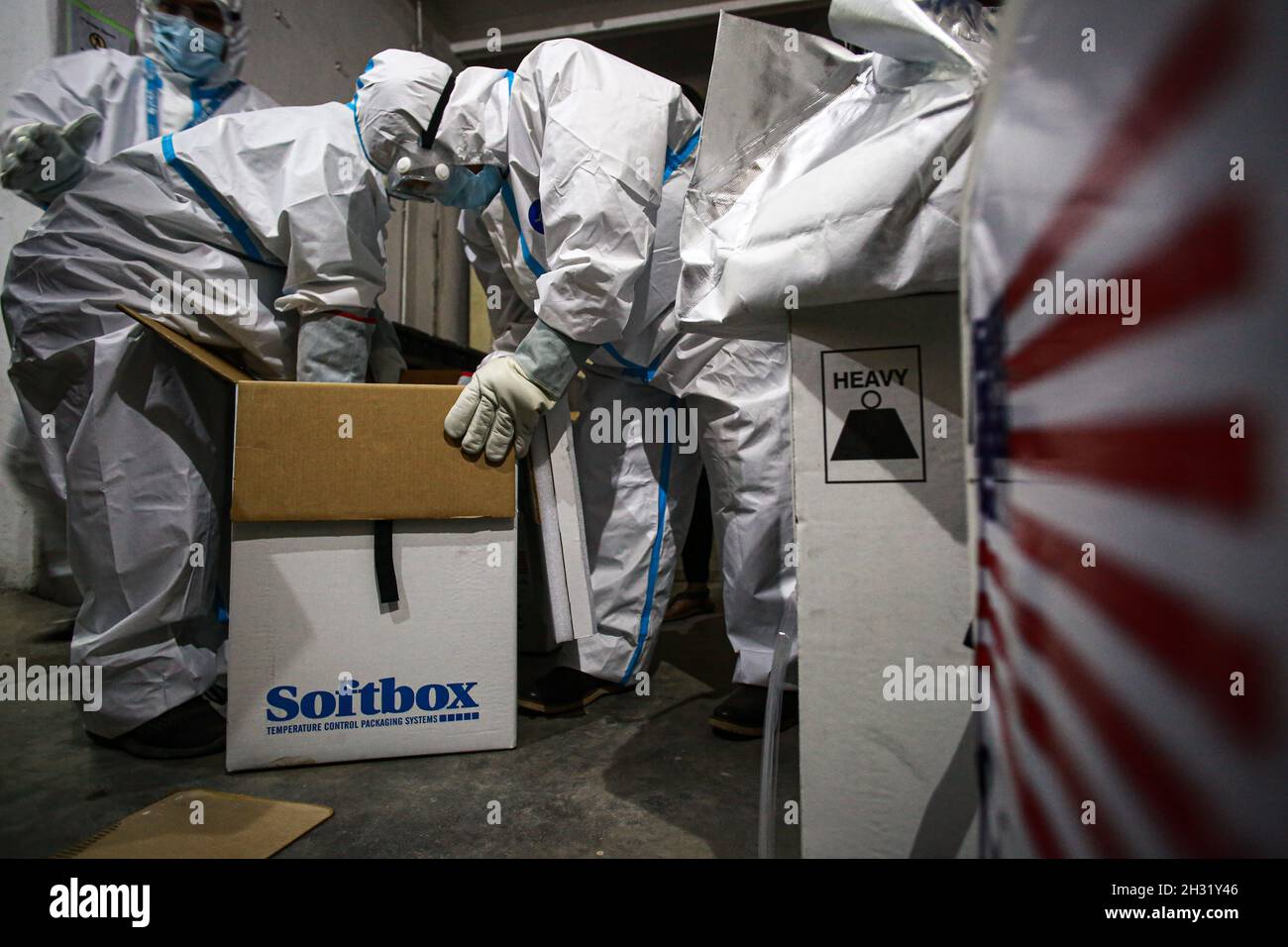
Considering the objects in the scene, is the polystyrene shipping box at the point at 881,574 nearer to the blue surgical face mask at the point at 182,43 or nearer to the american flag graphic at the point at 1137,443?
the american flag graphic at the point at 1137,443

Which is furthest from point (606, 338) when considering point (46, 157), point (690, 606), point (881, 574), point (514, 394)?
point (690, 606)

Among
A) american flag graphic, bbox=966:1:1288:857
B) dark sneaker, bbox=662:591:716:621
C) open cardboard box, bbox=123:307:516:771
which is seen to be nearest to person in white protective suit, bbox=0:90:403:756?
open cardboard box, bbox=123:307:516:771

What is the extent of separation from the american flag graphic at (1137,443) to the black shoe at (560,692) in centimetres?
93

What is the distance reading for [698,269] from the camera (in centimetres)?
63

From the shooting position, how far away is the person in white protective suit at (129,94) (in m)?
1.19

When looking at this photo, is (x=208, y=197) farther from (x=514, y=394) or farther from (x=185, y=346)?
(x=514, y=394)

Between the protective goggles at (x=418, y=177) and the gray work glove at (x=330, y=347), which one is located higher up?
the protective goggles at (x=418, y=177)

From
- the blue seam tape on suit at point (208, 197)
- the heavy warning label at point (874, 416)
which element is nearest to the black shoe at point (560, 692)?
the heavy warning label at point (874, 416)

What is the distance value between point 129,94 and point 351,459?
40.2 inches

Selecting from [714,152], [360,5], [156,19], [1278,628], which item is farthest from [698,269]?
[360,5]

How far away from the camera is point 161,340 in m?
1.07

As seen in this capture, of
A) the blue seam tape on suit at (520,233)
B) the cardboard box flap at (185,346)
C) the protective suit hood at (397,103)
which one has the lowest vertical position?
the cardboard box flap at (185,346)

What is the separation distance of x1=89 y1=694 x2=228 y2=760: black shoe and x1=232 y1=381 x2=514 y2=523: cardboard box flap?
0.36 meters
